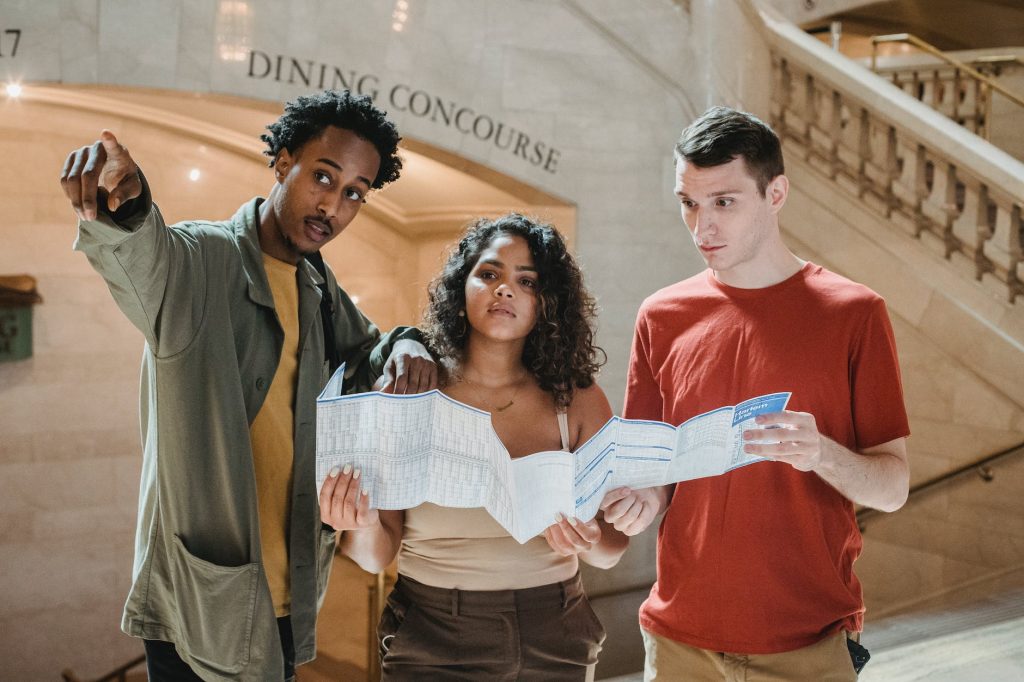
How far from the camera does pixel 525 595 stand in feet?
7.01

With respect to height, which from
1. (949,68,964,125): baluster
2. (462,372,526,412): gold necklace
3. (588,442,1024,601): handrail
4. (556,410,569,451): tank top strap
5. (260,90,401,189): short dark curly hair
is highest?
(949,68,964,125): baluster

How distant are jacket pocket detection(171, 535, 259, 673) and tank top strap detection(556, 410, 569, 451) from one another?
2.60 feet

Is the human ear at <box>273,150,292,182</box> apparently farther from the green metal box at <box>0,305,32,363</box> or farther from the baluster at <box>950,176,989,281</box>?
the baluster at <box>950,176,989,281</box>

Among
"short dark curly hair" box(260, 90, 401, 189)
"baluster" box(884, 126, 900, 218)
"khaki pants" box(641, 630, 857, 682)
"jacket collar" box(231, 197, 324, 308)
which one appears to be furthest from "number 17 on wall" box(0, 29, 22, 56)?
"baluster" box(884, 126, 900, 218)

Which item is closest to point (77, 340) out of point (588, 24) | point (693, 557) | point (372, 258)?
point (372, 258)

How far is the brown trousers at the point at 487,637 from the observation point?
6.81 ft

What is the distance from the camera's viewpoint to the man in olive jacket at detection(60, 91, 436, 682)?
1.92 m

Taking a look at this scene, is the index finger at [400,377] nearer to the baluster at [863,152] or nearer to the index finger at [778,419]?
the index finger at [778,419]

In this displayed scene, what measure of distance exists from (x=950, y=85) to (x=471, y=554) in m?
8.78

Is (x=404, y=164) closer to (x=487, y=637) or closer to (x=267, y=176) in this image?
(x=267, y=176)

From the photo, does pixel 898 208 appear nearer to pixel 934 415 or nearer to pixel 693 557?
pixel 934 415

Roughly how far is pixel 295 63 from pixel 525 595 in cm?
368

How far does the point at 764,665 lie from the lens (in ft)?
6.41

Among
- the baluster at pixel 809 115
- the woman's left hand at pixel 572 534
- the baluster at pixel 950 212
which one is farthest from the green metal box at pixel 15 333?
the baluster at pixel 950 212
